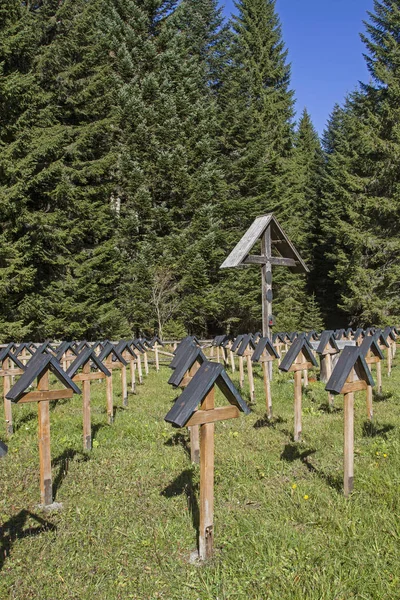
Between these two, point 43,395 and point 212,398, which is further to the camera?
point 43,395

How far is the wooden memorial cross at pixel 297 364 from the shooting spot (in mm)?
6004

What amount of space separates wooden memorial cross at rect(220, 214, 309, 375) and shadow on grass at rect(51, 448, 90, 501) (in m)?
5.38

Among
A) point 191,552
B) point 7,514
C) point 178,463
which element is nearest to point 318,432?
point 178,463

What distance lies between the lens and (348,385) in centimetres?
438

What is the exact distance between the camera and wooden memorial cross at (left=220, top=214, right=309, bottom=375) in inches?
393

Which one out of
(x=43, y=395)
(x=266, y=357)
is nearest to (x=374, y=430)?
(x=266, y=357)

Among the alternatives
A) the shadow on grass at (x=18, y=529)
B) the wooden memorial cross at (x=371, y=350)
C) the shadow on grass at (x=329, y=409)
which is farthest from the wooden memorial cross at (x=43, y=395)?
the shadow on grass at (x=329, y=409)

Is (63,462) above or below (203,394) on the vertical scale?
below

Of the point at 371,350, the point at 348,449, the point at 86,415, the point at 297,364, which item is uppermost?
the point at 371,350

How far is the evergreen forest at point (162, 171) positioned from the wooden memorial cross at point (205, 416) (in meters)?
13.2

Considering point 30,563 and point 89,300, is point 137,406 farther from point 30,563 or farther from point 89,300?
point 89,300

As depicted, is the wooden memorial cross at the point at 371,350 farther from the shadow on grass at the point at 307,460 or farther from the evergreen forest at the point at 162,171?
the evergreen forest at the point at 162,171

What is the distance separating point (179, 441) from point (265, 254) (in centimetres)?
575

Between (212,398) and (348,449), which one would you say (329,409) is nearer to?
(348,449)
